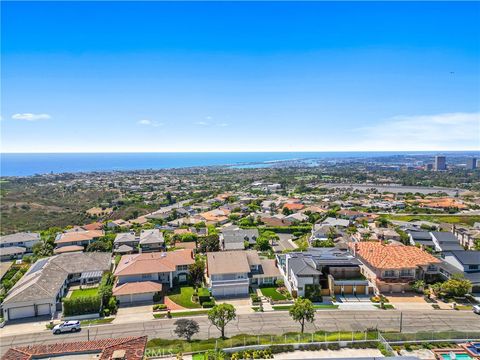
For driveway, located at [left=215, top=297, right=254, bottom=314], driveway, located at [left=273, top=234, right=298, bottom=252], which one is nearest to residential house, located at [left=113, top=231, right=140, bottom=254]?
driveway, located at [left=215, top=297, right=254, bottom=314]

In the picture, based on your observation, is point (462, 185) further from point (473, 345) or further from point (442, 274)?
point (473, 345)

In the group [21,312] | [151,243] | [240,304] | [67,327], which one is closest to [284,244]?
[151,243]

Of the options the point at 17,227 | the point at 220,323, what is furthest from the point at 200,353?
the point at 17,227

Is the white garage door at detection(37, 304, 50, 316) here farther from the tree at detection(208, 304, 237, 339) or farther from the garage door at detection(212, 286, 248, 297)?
the tree at detection(208, 304, 237, 339)

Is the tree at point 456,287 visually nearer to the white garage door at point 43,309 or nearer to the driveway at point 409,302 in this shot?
the driveway at point 409,302

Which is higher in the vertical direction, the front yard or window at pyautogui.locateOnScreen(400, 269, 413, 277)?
window at pyautogui.locateOnScreen(400, 269, 413, 277)

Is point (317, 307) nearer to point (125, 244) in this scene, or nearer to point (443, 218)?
point (125, 244)

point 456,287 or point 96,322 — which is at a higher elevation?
point 456,287
